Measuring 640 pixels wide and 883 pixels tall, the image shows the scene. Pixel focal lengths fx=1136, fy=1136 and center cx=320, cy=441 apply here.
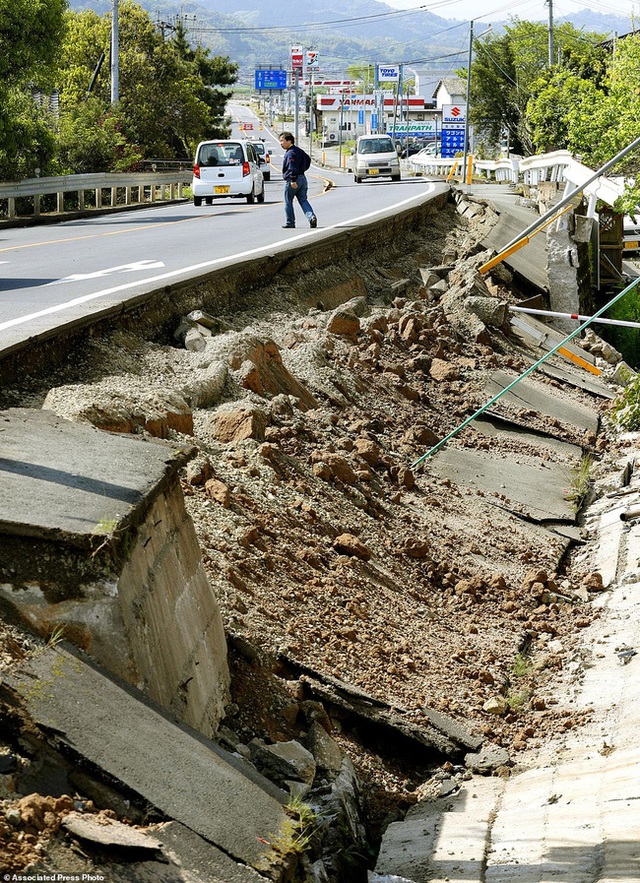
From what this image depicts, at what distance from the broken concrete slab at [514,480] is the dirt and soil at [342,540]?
0.81ft

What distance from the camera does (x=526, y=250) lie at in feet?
75.9

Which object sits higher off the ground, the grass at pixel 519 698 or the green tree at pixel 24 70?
the green tree at pixel 24 70

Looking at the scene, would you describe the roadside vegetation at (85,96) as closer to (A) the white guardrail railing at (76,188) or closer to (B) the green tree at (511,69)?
(A) the white guardrail railing at (76,188)

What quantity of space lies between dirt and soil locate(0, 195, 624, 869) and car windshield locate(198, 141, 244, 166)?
1723 cm

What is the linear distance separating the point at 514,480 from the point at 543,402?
3.45 m

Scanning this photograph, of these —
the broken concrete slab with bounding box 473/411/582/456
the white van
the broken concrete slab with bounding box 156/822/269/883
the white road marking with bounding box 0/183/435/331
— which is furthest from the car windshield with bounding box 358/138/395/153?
the broken concrete slab with bounding box 156/822/269/883

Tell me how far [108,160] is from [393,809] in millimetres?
32797

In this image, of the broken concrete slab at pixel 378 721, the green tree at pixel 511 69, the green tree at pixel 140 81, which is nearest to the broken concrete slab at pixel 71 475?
the broken concrete slab at pixel 378 721

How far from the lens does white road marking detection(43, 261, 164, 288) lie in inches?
525

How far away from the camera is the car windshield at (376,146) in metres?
45.2

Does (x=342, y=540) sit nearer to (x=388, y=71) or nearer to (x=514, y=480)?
(x=514, y=480)

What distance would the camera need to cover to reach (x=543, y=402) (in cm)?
1598

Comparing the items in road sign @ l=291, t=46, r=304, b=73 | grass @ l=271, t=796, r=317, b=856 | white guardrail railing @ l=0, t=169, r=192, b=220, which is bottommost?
grass @ l=271, t=796, r=317, b=856

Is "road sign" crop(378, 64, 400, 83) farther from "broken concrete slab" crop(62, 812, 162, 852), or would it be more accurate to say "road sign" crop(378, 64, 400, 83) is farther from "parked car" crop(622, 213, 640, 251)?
"broken concrete slab" crop(62, 812, 162, 852)
